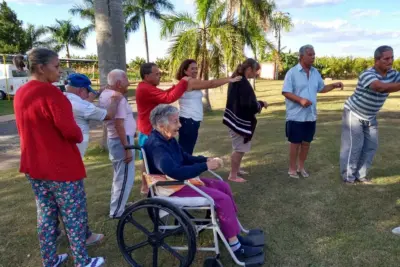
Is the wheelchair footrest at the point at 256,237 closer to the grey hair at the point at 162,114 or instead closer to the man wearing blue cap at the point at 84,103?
the grey hair at the point at 162,114

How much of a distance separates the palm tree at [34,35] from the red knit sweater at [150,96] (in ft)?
104

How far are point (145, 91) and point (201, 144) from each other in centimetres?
354

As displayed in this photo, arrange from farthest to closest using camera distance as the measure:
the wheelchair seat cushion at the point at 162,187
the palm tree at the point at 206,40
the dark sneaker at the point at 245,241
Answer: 1. the palm tree at the point at 206,40
2. the dark sneaker at the point at 245,241
3. the wheelchair seat cushion at the point at 162,187

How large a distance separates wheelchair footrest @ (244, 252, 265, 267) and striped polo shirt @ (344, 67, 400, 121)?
235cm

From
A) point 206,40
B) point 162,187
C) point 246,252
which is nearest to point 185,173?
point 162,187

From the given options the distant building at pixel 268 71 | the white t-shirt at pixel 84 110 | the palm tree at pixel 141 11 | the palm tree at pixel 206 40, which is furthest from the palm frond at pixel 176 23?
the distant building at pixel 268 71

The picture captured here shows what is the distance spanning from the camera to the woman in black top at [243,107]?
4203 millimetres

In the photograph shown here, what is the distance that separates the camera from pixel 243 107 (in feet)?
14.1

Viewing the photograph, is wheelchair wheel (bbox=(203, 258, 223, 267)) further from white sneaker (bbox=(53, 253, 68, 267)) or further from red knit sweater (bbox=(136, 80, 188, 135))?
red knit sweater (bbox=(136, 80, 188, 135))

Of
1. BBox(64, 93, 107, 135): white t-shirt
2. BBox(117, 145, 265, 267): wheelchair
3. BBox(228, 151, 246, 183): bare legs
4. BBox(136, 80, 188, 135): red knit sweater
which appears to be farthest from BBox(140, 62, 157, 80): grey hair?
BBox(228, 151, 246, 183): bare legs

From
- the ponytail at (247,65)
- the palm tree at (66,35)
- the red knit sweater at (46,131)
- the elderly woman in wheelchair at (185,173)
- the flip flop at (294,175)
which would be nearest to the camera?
the red knit sweater at (46,131)

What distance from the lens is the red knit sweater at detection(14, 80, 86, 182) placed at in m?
2.20

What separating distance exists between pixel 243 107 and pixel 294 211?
4.55ft

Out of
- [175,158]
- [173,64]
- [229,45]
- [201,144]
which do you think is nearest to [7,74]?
[173,64]
